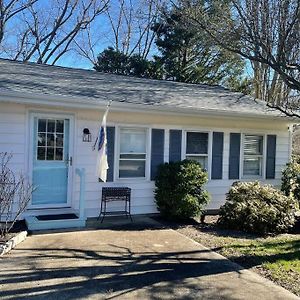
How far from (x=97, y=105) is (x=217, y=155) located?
12.1 feet

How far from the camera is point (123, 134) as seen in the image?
8.98 meters

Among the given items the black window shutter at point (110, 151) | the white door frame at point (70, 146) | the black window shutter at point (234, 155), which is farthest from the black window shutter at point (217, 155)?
the white door frame at point (70, 146)

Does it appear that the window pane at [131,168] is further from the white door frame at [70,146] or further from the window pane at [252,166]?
the window pane at [252,166]

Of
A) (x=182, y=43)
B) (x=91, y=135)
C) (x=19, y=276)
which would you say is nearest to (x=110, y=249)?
(x=19, y=276)

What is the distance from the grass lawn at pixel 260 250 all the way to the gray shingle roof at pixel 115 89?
3058 millimetres

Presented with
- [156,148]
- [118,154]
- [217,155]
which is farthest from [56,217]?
[217,155]

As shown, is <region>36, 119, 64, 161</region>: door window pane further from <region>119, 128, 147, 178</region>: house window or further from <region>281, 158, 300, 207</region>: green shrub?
<region>281, 158, 300, 207</region>: green shrub

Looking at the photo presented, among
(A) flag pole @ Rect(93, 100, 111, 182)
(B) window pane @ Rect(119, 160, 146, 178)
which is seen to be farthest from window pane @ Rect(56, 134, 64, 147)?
(B) window pane @ Rect(119, 160, 146, 178)

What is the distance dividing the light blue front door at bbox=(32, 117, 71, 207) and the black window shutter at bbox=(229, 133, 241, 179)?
4421 millimetres

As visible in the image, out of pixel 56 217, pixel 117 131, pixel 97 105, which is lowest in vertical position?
pixel 56 217

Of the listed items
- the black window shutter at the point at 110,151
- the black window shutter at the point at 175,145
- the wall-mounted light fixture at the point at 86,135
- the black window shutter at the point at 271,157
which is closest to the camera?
the wall-mounted light fixture at the point at 86,135

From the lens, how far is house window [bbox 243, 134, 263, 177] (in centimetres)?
1059

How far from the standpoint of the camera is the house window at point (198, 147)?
9724 millimetres

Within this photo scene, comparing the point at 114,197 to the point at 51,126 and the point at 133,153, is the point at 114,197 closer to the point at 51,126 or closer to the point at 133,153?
the point at 133,153
